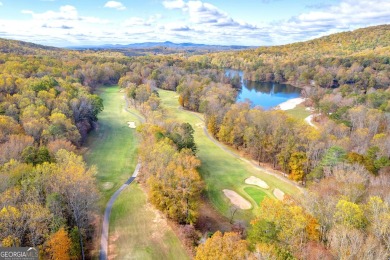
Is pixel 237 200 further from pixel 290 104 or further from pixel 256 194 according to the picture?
pixel 290 104

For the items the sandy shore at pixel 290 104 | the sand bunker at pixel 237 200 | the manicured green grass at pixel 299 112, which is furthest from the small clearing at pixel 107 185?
the sandy shore at pixel 290 104

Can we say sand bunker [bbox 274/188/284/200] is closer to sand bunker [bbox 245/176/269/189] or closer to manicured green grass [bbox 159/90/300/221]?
manicured green grass [bbox 159/90/300/221]

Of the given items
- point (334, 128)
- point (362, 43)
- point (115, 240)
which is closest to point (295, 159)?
point (334, 128)

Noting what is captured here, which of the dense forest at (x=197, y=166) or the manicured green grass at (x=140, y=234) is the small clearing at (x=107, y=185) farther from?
the manicured green grass at (x=140, y=234)

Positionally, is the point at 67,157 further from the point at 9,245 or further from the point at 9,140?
the point at 9,245

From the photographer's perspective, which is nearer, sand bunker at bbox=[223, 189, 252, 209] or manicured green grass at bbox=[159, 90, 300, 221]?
sand bunker at bbox=[223, 189, 252, 209]

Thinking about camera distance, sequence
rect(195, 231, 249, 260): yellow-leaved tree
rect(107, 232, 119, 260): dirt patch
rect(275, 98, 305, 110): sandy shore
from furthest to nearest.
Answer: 1. rect(275, 98, 305, 110): sandy shore
2. rect(107, 232, 119, 260): dirt patch
3. rect(195, 231, 249, 260): yellow-leaved tree

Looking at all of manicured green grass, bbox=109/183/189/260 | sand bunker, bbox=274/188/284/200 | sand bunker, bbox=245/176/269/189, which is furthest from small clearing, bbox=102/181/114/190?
sand bunker, bbox=274/188/284/200
